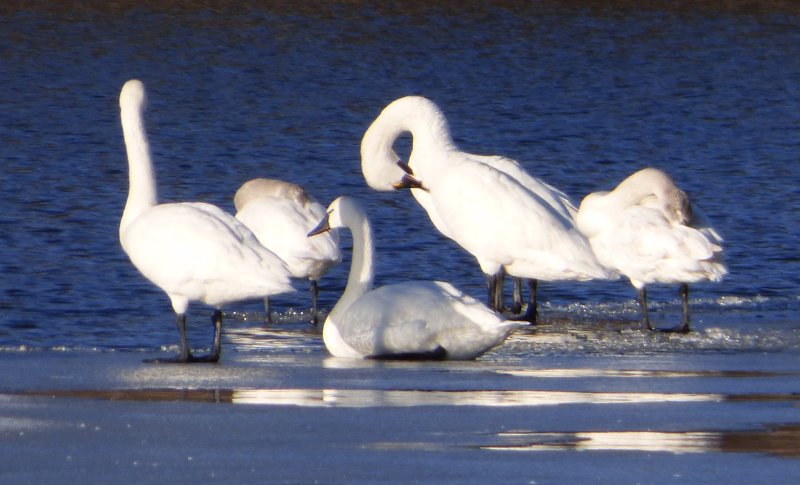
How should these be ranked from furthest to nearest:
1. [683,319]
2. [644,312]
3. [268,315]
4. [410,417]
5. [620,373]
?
[268,315], [644,312], [683,319], [620,373], [410,417]

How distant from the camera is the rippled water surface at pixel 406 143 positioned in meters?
10.7

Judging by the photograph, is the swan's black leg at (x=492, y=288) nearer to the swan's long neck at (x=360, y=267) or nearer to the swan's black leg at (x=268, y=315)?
the swan's black leg at (x=268, y=315)

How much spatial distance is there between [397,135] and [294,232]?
0.99m

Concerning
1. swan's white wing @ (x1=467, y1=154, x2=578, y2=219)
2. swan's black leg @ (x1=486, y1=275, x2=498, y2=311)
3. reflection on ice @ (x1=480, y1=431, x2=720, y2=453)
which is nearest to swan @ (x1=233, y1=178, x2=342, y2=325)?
swan's black leg @ (x1=486, y1=275, x2=498, y2=311)

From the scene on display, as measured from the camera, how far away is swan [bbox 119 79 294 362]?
9.90m

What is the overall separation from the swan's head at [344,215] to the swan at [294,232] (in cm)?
88

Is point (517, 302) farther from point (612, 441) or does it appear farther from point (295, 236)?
point (612, 441)

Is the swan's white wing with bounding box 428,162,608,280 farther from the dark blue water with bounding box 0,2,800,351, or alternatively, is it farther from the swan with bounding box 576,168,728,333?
the dark blue water with bounding box 0,2,800,351

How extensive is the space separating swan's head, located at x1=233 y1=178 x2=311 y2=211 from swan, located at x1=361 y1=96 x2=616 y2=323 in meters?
1.08

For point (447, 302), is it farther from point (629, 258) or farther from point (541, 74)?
point (541, 74)

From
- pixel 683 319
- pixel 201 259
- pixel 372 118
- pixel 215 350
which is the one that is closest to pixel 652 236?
pixel 683 319

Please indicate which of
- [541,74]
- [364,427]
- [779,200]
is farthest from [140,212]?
[541,74]

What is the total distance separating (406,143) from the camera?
81.9ft

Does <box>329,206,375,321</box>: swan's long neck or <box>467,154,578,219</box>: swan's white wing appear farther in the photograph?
<box>467,154,578,219</box>: swan's white wing
